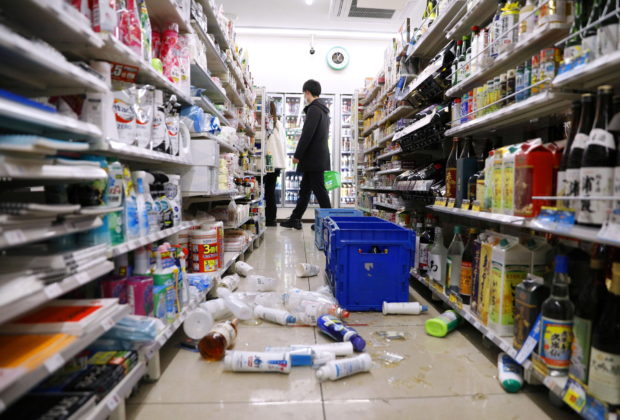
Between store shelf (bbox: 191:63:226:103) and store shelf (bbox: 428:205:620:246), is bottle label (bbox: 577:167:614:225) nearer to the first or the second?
store shelf (bbox: 428:205:620:246)

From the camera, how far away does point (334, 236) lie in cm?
262

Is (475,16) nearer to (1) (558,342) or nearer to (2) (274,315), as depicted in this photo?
(1) (558,342)

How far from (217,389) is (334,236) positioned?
1.32 meters

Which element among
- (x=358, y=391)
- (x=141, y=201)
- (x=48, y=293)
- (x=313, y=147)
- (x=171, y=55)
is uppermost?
(x=171, y=55)

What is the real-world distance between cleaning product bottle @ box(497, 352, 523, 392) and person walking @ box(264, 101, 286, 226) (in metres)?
5.56

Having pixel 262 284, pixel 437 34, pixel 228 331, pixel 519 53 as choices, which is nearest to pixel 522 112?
pixel 519 53

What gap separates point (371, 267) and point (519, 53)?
5.05 feet

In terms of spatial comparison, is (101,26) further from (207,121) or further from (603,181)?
(603,181)

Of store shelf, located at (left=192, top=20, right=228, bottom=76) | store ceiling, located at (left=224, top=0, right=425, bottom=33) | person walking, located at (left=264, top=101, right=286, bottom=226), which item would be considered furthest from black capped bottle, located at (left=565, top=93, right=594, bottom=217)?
store ceiling, located at (left=224, top=0, right=425, bottom=33)

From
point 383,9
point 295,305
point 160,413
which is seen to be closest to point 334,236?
point 295,305

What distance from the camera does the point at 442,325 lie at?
84.7 inches

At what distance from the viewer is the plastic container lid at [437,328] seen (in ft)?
7.05

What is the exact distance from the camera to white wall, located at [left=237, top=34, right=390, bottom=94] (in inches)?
332

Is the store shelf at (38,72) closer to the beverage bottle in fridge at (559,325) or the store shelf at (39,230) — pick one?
the store shelf at (39,230)
